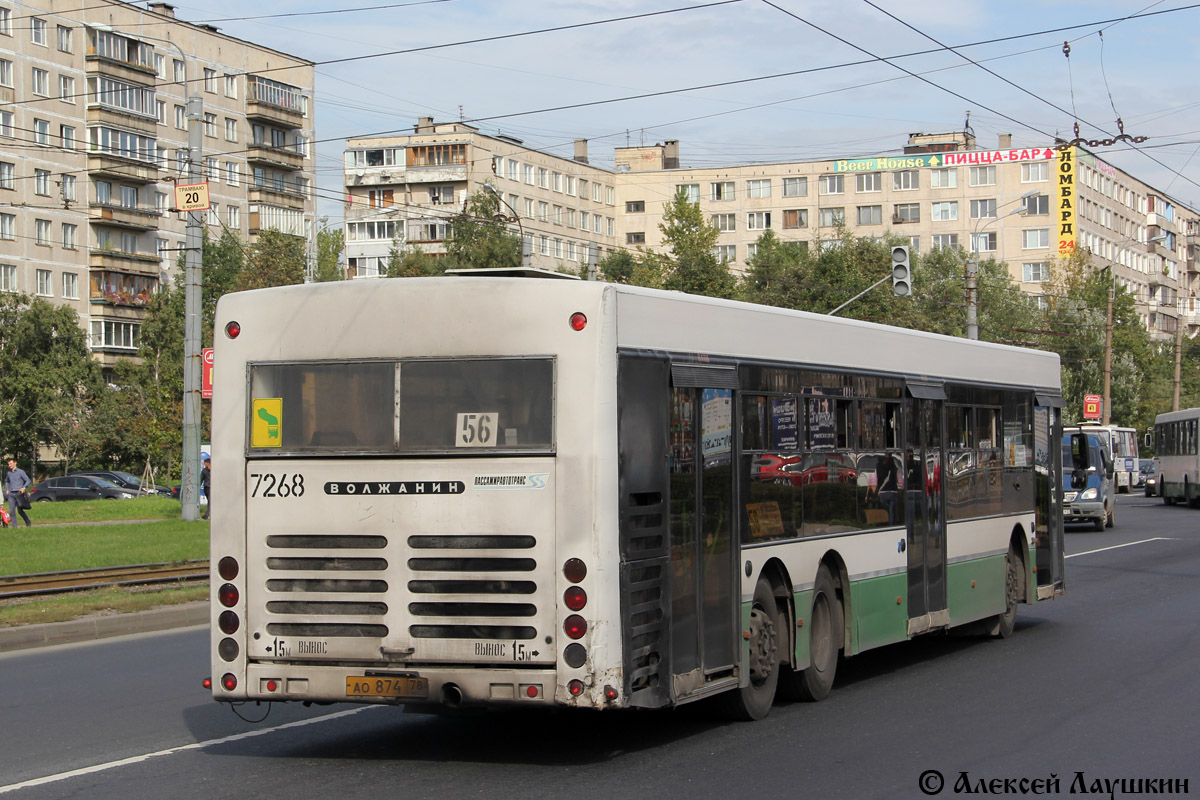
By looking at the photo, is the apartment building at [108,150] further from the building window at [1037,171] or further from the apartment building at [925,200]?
the building window at [1037,171]

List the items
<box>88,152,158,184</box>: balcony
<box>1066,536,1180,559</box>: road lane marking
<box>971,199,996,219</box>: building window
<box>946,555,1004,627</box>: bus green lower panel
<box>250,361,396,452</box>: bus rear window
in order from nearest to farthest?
<box>250,361,396,452</box>: bus rear window, <box>946,555,1004,627</box>: bus green lower panel, <box>1066,536,1180,559</box>: road lane marking, <box>88,152,158,184</box>: balcony, <box>971,199,996,219</box>: building window

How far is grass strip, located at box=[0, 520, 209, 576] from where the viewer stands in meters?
23.6

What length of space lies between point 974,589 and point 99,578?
12.7 m

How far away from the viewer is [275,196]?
3241 inches

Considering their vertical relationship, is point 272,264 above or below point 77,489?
above

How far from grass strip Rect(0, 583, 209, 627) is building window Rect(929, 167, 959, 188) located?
92.1 m

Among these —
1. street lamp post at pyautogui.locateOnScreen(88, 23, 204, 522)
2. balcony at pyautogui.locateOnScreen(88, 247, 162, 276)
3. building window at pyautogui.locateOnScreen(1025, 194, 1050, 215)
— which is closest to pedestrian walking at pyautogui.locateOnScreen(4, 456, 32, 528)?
street lamp post at pyautogui.locateOnScreen(88, 23, 204, 522)

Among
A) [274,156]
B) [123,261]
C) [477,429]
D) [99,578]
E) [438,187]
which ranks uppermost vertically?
[438,187]

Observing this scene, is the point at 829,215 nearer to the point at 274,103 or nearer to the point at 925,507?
the point at 274,103

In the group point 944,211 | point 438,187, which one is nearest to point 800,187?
point 944,211

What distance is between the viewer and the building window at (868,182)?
107 meters

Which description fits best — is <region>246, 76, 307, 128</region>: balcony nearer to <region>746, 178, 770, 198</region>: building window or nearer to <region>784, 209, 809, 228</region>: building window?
<region>746, 178, 770, 198</region>: building window

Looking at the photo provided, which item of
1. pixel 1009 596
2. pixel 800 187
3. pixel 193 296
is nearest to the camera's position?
pixel 1009 596

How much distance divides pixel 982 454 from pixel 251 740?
7421 mm
